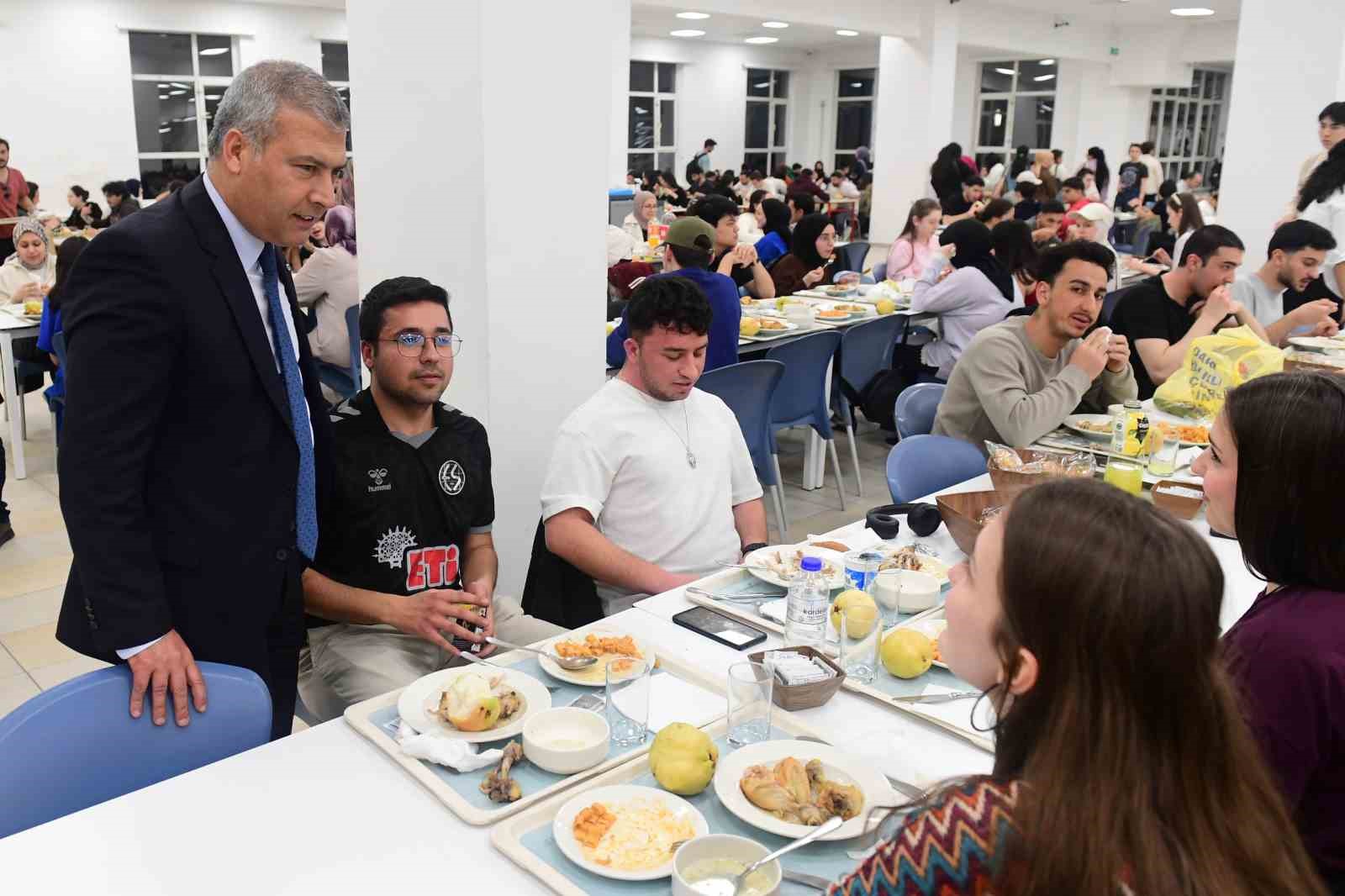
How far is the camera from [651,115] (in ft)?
59.2

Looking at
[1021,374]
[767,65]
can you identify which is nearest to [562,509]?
[1021,374]

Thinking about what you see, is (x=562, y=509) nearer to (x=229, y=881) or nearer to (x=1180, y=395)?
(x=229, y=881)

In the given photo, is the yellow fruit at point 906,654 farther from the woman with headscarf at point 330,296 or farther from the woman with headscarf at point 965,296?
the woman with headscarf at point 965,296

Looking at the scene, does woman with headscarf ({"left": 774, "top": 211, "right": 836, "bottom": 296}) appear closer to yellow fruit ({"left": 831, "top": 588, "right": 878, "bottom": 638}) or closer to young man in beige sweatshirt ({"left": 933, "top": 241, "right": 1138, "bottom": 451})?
young man in beige sweatshirt ({"left": 933, "top": 241, "right": 1138, "bottom": 451})

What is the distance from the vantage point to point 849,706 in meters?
1.70

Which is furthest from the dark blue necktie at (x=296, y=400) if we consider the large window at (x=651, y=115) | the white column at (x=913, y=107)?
the large window at (x=651, y=115)

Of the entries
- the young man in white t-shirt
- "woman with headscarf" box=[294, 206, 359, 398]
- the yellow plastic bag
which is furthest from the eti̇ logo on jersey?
"woman with headscarf" box=[294, 206, 359, 398]

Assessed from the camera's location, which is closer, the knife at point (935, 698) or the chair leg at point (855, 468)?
the knife at point (935, 698)

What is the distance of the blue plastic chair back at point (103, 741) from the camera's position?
1.46 metres

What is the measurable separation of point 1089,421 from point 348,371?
3.15m

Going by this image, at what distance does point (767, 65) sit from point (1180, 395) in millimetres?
16734

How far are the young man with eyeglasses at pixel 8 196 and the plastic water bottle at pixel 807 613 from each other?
8.35 metres

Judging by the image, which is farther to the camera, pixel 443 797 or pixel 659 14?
pixel 659 14

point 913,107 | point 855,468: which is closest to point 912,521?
point 855,468
